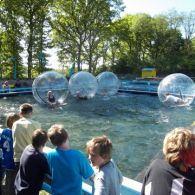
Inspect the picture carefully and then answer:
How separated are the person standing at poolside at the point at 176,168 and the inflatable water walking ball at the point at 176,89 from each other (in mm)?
14337

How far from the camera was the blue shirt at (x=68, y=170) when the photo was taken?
3119mm

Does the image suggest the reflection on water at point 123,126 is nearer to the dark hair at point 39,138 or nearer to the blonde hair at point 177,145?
the dark hair at point 39,138

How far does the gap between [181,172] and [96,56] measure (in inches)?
1921

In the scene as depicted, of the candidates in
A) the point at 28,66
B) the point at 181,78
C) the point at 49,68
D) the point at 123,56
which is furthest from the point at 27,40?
the point at 181,78

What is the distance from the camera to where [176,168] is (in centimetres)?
221

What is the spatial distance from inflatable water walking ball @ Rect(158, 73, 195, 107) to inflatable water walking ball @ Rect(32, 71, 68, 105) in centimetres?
575

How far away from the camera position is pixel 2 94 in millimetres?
25656

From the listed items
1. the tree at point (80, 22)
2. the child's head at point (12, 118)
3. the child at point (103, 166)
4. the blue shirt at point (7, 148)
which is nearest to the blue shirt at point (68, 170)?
the child at point (103, 166)

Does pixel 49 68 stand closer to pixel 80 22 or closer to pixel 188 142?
pixel 80 22

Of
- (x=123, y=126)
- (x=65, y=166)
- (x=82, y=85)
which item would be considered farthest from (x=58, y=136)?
(x=82, y=85)

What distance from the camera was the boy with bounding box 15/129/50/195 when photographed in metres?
3.34

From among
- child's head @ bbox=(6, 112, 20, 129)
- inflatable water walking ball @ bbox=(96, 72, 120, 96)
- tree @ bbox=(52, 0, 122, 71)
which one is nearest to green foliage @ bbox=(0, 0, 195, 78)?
tree @ bbox=(52, 0, 122, 71)

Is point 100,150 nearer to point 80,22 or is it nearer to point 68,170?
point 68,170

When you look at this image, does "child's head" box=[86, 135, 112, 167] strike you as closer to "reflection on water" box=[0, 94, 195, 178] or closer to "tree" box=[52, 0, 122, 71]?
"reflection on water" box=[0, 94, 195, 178]
